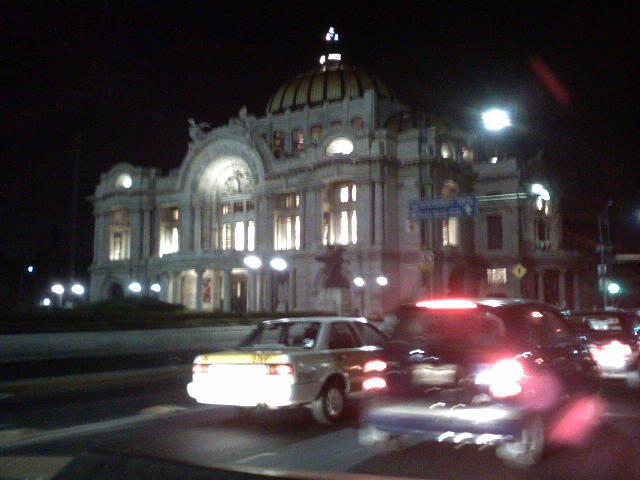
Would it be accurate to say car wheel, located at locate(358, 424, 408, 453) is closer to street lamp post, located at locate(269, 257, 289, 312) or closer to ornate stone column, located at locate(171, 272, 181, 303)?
street lamp post, located at locate(269, 257, 289, 312)

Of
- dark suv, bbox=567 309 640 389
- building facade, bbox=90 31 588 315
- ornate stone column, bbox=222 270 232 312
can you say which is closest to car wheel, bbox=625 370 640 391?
dark suv, bbox=567 309 640 389

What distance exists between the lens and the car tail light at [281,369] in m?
9.33

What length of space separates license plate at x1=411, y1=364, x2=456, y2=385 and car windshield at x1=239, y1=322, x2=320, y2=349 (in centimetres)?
289

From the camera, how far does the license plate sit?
7.29 meters

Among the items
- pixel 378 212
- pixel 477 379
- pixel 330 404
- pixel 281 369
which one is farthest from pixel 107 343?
pixel 378 212

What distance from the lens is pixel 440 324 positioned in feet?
28.2

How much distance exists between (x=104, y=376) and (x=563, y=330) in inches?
445

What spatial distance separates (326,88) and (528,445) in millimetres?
66952

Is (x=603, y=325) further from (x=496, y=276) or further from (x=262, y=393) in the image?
(x=496, y=276)

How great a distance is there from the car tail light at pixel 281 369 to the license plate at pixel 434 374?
2.25 meters

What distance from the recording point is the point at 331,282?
1940 inches

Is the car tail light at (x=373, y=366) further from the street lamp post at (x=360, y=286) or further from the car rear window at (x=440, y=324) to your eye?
the street lamp post at (x=360, y=286)

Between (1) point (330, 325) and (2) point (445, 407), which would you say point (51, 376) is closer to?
(1) point (330, 325)

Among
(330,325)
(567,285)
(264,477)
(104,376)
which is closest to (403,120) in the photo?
(567,285)
